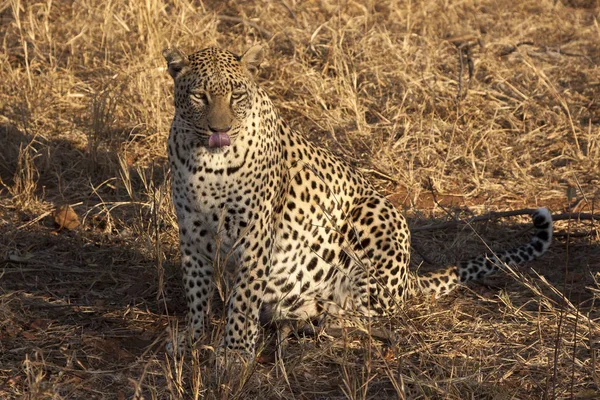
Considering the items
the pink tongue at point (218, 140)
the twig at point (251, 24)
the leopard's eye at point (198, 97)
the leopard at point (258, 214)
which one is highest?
the leopard's eye at point (198, 97)

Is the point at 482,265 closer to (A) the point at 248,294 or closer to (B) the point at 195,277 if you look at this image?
(A) the point at 248,294

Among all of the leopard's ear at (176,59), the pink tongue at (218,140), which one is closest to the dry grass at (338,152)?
the pink tongue at (218,140)

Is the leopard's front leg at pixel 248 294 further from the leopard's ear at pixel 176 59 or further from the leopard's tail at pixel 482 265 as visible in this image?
the leopard's tail at pixel 482 265

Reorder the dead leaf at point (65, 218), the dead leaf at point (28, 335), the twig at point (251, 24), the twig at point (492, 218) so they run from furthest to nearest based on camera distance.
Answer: the twig at point (251, 24)
the dead leaf at point (65, 218)
the twig at point (492, 218)
the dead leaf at point (28, 335)

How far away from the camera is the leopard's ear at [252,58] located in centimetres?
Answer: 527

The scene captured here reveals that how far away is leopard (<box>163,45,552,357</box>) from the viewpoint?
5109 mm

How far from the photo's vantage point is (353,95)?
8.38 meters

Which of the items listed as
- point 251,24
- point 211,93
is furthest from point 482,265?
point 251,24

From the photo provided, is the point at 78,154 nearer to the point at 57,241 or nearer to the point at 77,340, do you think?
the point at 57,241

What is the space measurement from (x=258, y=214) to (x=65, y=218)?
7.19 feet

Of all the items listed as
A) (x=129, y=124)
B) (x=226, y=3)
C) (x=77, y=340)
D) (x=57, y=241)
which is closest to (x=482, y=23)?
(x=226, y=3)

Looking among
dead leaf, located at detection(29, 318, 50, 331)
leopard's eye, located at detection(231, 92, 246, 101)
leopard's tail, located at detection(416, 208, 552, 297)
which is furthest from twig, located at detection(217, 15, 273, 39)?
dead leaf, located at detection(29, 318, 50, 331)

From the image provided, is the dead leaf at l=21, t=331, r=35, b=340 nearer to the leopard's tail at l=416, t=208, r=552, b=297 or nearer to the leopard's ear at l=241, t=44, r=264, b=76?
the leopard's ear at l=241, t=44, r=264, b=76

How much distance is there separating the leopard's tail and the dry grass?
167 mm
